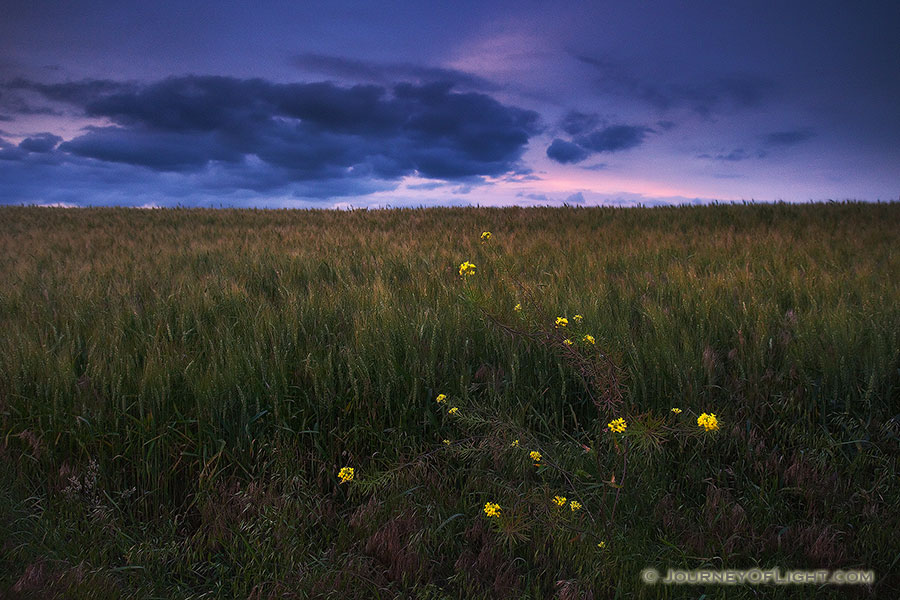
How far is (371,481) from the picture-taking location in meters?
1.91

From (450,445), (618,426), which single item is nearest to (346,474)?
(450,445)

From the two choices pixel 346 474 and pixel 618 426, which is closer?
pixel 618 426

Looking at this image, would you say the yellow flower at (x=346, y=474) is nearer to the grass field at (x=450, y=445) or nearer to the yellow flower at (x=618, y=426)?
the grass field at (x=450, y=445)

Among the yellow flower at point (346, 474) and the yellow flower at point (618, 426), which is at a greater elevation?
the yellow flower at point (618, 426)

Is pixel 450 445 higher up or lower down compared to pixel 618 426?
lower down

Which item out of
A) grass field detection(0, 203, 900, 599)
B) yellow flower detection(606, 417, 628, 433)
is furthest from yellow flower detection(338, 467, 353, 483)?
yellow flower detection(606, 417, 628, 433)

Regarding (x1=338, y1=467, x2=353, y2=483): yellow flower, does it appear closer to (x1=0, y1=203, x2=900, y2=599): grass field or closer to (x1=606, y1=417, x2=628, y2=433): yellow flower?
(x1=0, y1=203, x2=900, y2=599): grass field

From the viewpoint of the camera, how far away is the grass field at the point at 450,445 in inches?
67.0

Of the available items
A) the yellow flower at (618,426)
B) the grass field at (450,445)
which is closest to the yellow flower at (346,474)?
the grass field at (450,445)

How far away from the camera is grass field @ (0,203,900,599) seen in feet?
5.58

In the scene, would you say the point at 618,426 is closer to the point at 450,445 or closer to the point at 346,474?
the point at 450,445

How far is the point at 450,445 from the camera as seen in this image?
211 cm

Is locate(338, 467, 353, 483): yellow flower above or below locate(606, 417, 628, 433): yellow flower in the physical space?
below

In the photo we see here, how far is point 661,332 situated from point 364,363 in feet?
5.63
